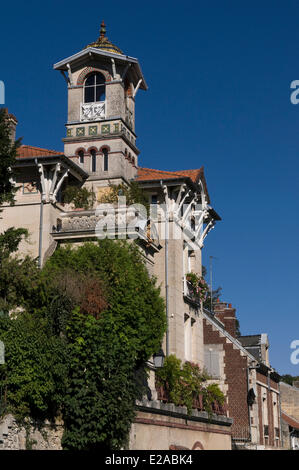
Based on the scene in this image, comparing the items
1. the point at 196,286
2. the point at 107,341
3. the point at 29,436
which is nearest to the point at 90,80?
the point at 196,286

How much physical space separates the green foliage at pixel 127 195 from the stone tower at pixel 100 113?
2.12 meters

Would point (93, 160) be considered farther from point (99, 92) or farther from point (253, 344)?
point (253, 344)

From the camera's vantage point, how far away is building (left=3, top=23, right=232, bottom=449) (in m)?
23.8

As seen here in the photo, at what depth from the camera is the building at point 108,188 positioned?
78.0 feet

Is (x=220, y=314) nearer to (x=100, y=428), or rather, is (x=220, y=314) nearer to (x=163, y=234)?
(x=163, y=234)

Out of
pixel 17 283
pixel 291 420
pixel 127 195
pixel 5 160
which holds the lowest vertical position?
pixel 291 420

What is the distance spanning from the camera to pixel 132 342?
18562 mm

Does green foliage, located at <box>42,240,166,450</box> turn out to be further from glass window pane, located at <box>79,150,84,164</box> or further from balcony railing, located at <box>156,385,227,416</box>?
glass window pane, located at <box>79,150,84,164</box>

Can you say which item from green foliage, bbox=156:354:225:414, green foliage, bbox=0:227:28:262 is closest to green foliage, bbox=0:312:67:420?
green foliage, bbox=0:227:28:262

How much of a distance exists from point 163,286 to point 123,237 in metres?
5.71

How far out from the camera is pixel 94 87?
29.0 metres

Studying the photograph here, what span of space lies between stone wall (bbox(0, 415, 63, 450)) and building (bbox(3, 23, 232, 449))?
6.43 meters

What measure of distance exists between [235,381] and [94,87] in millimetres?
15943

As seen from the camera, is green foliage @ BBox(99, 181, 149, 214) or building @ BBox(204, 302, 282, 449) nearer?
green foliage @ BBox(99, 181, 149, 214)
